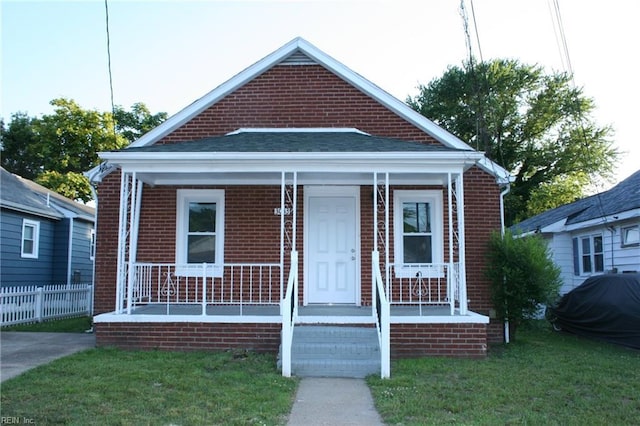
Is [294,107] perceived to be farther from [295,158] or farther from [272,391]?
[272,391]

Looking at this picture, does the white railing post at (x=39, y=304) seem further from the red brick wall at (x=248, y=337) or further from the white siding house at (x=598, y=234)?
the white siding house at (x=598, y=234)

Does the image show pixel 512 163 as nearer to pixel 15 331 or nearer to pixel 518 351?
pixel 518 351

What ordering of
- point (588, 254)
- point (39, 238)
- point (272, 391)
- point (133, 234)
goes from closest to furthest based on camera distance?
point (272, 391)
point (133, 234)
point (588, 254)
point (39, 238)

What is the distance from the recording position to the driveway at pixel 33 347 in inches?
302

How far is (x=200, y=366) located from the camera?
767cm

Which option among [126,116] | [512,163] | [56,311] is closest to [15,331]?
[56,311]

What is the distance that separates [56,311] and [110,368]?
8608 millimetres

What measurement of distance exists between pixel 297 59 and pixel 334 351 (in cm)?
638

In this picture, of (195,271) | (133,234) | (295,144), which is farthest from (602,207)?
(133,234)

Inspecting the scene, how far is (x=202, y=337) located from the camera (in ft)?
29.2

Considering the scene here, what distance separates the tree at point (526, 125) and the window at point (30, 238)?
25.4 m

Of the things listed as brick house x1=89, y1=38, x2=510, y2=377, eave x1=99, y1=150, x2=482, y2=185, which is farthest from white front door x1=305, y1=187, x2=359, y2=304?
eave x1=99, y1=150, x2=482, y2=185

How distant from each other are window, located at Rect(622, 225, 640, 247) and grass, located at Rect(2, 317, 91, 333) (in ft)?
40.6

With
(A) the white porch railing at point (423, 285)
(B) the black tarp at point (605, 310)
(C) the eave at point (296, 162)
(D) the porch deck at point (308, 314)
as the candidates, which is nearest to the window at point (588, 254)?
(B) the black tarp at point (605, 310)
